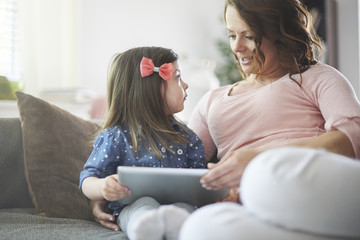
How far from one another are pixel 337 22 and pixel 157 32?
181 cm

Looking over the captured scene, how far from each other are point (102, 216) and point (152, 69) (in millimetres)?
512

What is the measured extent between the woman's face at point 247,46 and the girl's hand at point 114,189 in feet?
2.12

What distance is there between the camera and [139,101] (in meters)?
1.40

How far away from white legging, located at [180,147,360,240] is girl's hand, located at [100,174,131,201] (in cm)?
39

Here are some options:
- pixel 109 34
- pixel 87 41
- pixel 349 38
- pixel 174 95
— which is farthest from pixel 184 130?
pixel 109 34

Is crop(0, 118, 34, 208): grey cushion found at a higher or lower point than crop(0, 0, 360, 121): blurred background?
lower

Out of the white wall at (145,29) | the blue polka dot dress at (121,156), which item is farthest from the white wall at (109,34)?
the blue polka dot dress at (121,156)

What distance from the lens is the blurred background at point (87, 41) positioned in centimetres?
319

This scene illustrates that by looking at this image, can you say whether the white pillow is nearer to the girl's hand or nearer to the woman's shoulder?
the girl's hand

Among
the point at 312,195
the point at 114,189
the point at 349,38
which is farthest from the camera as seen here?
the point at 349,38

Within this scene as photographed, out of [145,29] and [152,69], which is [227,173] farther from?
[145,29]

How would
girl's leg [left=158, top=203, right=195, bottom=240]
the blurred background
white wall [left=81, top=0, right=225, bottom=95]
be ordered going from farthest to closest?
white wall [left=81, top=0, right=225, bottom=95], the blurred background, girl's leg [left=158, top=203, right=195, bottom=240]

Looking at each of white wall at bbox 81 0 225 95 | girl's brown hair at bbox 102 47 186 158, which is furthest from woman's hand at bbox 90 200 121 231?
white wall at bbox 81 0 225 95

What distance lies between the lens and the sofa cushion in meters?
1.33
